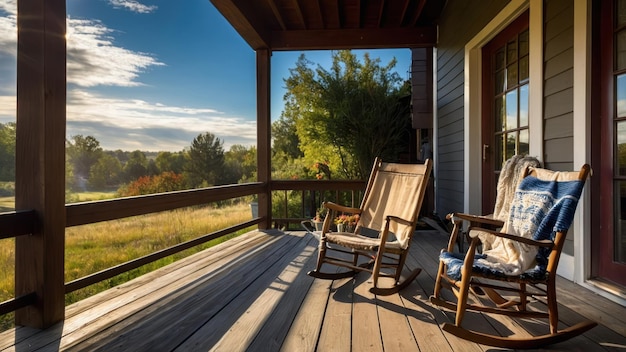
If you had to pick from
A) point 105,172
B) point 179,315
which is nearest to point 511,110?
point 179,315

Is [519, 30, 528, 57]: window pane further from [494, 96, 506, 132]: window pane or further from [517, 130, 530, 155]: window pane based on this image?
[517, 130, 530, 155]: window pane

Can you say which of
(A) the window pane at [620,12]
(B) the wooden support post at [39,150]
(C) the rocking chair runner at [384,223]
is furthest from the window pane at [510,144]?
(B) the wooden support post at [39,150]

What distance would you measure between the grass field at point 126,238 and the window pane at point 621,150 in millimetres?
5035

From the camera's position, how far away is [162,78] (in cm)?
1645

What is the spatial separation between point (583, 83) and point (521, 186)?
2.52ft

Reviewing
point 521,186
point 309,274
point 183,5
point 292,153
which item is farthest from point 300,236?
point 183,5

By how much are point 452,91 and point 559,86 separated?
85.4 inches

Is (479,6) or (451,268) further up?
(479,6)

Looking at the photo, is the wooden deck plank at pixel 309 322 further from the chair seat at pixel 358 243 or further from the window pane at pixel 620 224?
the window pane at pixel 620 224

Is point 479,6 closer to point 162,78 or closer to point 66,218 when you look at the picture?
point 66,218

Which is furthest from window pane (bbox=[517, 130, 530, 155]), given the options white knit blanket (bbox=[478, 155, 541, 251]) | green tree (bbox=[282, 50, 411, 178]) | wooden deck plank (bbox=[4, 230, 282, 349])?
green tree (bbox=[282, 50, 411, 178])

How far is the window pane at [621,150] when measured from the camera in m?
2.19

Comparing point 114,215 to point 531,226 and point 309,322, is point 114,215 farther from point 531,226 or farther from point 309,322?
point 531,226

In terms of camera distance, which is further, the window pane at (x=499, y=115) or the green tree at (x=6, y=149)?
the green tree at (x=6, y=149)
